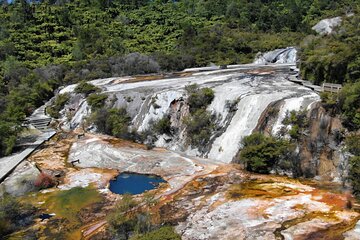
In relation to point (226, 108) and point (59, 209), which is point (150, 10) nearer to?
point (226, 108)

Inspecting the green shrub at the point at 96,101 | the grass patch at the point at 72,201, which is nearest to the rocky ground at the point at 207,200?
the grass patch at the point at 72,201

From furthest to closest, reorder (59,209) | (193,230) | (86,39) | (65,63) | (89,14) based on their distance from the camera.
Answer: (89,14)
(86,39)
(65,63)
(59,209)
(193,230)

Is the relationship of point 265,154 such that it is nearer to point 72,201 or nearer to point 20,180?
point 72,201

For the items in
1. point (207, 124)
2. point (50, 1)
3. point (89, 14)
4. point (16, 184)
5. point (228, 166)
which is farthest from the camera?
point (50, 1)

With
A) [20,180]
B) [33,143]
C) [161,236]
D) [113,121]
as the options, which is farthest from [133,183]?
[33,143]

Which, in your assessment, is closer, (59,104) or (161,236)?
Result: (161,236)

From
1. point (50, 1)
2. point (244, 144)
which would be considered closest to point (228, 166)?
point (244, 144)

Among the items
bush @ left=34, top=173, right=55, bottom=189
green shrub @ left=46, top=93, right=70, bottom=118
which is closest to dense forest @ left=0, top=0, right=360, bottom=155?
green shrub @ left=46, top=93, right=70, bottom=118
